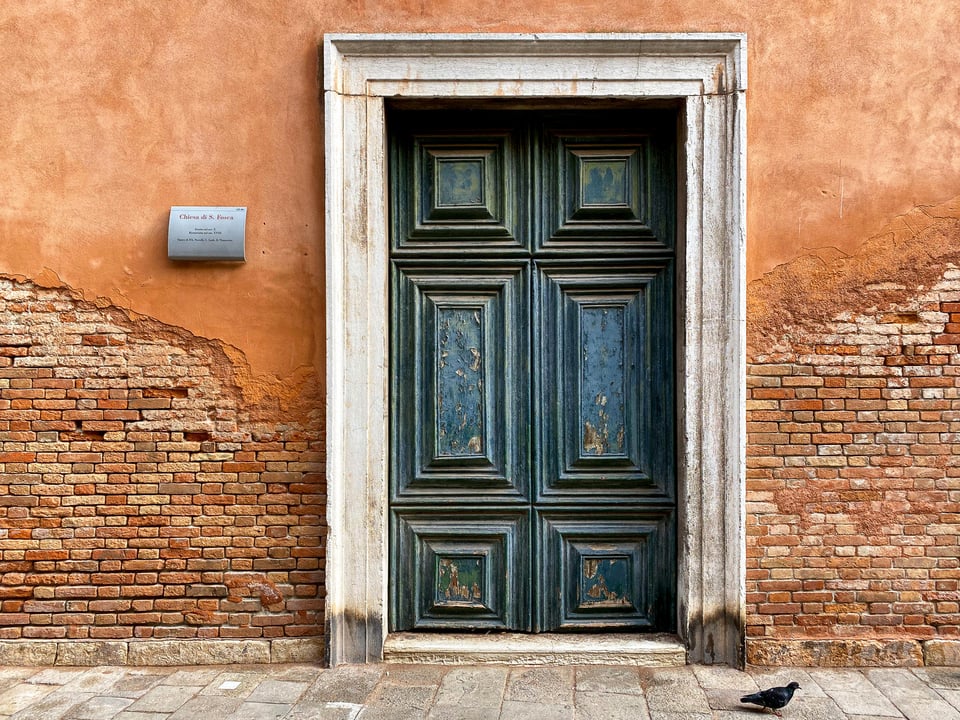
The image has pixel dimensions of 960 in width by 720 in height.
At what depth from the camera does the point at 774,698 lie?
3498 mm

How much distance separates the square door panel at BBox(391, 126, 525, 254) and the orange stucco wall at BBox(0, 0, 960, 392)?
48 cm

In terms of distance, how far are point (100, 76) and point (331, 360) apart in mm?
1871

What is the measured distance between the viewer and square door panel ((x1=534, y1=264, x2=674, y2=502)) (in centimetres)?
436

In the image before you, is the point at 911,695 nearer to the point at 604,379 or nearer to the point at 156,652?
the point at 604,379

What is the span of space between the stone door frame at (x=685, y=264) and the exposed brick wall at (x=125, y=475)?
0.25 m

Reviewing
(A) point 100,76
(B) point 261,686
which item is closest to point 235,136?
(A) point 100,76

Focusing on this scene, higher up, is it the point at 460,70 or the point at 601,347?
the point at 460,70

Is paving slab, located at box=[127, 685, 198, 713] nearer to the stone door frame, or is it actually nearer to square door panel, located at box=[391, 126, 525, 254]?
the stone door frame

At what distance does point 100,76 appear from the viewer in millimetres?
4156

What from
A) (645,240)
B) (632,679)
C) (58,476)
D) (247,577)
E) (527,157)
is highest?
(527,157)

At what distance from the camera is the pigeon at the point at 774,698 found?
138 inches

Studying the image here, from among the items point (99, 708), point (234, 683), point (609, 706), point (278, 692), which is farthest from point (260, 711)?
point (609, 706)

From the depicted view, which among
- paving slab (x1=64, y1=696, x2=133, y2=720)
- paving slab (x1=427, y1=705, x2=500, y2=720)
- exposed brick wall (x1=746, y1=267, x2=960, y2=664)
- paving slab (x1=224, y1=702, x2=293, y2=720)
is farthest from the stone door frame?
paving slab (x1=64, y1=696, x2=133, y2=720)

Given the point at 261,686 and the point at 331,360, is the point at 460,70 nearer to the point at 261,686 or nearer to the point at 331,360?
the point at 331,360
